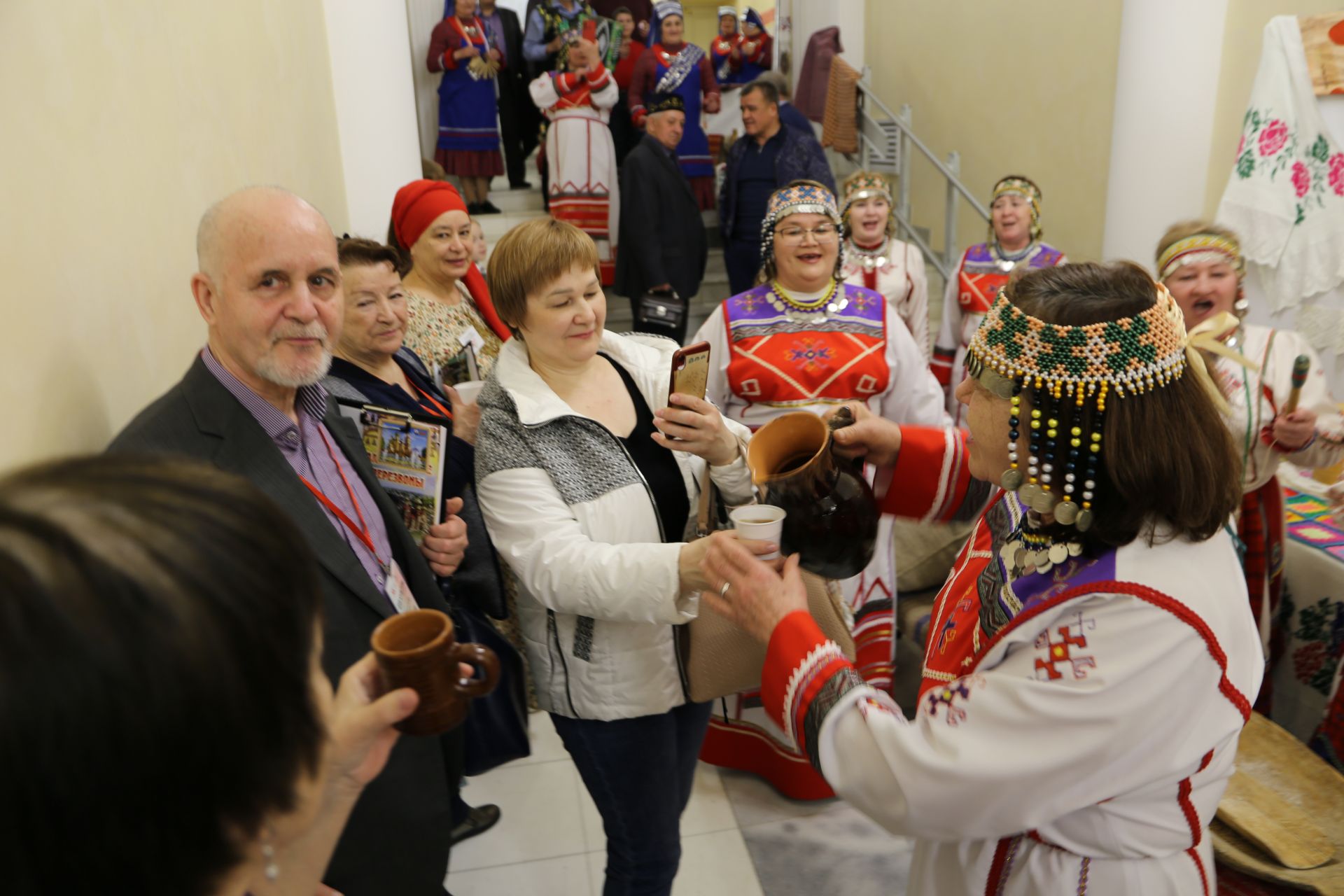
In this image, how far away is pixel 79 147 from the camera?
1428 mm

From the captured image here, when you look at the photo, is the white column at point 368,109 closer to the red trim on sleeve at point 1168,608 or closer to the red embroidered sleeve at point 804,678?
the red embroidered sleeve at point 804,678

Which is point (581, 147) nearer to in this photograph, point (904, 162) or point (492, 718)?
point (904, 162)

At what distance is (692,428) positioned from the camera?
1.72 meters

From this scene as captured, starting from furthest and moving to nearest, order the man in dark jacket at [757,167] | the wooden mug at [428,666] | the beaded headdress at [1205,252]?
the man in dark jacket at [757,167] < the beaded headdress at [1205,252] < the wooden mug at [428,666]

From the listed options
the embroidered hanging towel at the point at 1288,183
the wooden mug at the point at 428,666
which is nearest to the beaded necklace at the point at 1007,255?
the embroidered hanging towel at the point at 1288,183

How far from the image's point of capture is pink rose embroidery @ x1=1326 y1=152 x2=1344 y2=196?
409 centimetres

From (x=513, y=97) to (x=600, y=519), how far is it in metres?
6.78

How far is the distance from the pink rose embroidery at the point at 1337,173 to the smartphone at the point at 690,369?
12.4ft

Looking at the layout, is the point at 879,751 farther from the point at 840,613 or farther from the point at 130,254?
the point at 130,254

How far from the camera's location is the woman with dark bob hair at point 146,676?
1.78 ft

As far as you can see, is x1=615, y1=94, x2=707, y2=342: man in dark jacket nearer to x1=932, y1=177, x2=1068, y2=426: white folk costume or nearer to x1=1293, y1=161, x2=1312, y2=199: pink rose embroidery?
x1=932, y1=177, x2=1068, y2=426: white folk costume

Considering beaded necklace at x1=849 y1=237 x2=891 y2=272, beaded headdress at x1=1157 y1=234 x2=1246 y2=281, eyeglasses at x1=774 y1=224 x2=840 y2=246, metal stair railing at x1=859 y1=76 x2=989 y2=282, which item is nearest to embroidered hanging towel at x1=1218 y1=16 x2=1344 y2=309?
beaded necklace at x1=849 y1=237 x2=891 y2=272

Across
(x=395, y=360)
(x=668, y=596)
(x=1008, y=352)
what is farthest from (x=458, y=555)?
(x=1008, y=352)

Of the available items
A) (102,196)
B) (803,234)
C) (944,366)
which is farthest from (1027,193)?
(102,196)
